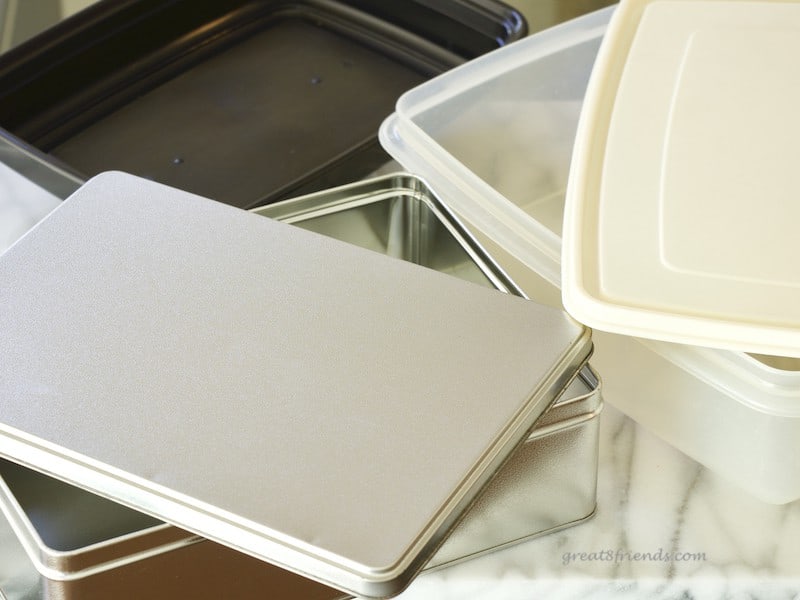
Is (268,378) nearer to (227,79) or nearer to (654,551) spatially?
(654,551)

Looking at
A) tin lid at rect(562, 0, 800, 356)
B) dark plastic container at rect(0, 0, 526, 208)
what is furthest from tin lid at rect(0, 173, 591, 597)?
dark plastic container at rect(0, 0, 526, 208)

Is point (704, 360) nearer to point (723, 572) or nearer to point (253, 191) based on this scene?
point (723, 572)

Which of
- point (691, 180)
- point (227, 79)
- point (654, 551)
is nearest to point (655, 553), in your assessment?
point (654, 551)

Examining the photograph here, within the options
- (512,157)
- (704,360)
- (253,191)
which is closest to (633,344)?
(704,360)

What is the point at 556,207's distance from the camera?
0.66 metres

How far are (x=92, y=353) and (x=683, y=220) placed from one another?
28 cm

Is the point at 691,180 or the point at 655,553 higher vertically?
the point at 691,180

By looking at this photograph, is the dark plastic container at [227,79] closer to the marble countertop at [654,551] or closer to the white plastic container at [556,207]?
the white plastic container at [556,207]

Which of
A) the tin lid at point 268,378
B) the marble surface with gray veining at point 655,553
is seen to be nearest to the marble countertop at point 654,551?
the marble surface with gray veining at point 655,553

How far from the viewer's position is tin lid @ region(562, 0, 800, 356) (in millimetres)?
444

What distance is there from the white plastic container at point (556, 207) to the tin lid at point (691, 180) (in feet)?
0.19

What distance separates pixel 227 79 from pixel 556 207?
1.00 ft

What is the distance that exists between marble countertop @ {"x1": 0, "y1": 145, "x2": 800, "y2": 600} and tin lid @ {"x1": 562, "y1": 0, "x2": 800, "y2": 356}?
15 cm

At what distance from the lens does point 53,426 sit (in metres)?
0.42
